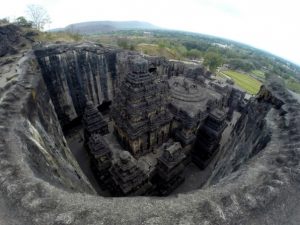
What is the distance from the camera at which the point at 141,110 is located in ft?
54.1

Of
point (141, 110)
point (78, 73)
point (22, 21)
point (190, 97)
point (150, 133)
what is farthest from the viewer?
point (22, 21)

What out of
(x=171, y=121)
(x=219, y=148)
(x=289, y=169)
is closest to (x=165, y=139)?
(x=171, y=121)

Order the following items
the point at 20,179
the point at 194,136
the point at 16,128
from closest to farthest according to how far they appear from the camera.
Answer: the point at 20,179 → the point at 16,128 → the point at 194,136

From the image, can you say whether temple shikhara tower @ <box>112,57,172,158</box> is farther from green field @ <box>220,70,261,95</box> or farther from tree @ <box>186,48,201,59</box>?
tree @ <box>186,48,201,59</box>

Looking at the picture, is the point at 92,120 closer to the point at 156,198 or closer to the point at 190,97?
the point at 190,97

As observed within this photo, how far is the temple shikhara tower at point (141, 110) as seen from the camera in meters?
16.1

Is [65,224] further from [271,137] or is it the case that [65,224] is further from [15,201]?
[271,137]

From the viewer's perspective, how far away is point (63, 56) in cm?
2247

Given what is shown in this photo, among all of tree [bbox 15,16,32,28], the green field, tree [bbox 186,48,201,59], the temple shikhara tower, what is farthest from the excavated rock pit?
tree [bbox 186,48,201,59]

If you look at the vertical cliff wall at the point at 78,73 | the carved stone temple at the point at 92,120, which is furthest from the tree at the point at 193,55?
the carved stone temple at the point at 92,120

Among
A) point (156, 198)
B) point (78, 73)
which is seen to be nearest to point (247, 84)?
point (78, 73)

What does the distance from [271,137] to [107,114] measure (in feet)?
78.6

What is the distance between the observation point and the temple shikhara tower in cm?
1608

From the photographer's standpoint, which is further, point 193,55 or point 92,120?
point 193,55
